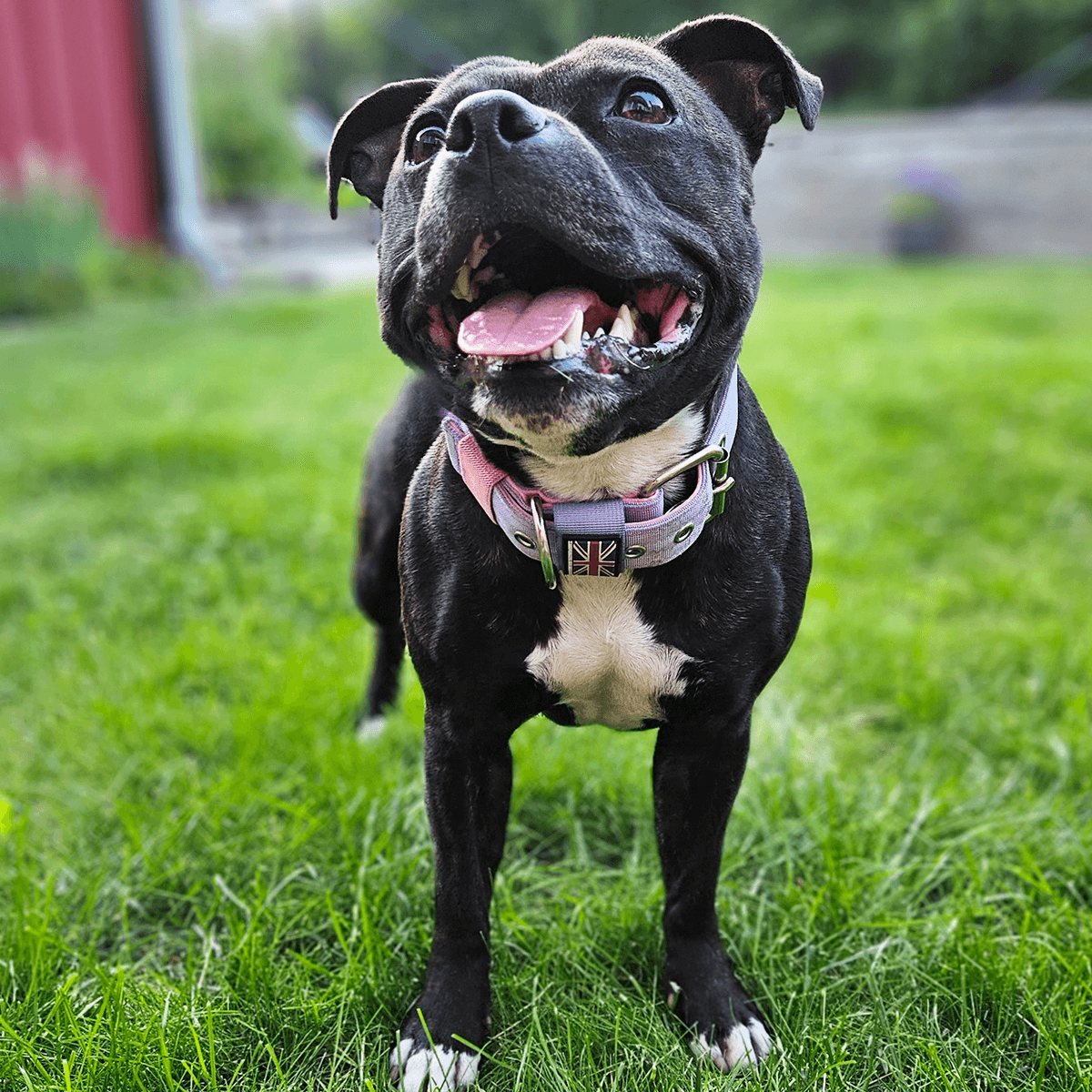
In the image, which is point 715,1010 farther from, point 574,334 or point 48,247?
point 48,247

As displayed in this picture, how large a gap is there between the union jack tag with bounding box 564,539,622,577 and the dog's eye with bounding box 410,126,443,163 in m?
0.59

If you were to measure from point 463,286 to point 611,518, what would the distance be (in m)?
0.39

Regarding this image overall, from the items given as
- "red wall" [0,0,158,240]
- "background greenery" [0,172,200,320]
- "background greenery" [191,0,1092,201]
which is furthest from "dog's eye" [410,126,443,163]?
"background greenery" [191,0,1092,201]

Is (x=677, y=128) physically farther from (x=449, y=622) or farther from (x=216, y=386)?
(x=216, y=386)

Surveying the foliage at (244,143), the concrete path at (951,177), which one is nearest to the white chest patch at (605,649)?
the concrete path at (951,177)

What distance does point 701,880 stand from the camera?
1.84 meters

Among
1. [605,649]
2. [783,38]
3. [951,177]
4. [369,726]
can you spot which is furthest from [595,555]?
[783,38]

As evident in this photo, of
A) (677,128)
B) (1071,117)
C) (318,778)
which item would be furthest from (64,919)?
(1071,117)

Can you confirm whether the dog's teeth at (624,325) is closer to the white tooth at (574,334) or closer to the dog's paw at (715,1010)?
the white tooth at (574,334)

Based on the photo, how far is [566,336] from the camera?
4.50 ft

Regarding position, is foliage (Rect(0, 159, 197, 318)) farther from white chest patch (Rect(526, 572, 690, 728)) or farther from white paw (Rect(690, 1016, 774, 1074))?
white paw (Rect(690, 1016, 774, 1074))

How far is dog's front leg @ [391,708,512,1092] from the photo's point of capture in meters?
1.73

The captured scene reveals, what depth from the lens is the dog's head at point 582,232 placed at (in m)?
1.34

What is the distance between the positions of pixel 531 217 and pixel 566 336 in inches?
6.0
